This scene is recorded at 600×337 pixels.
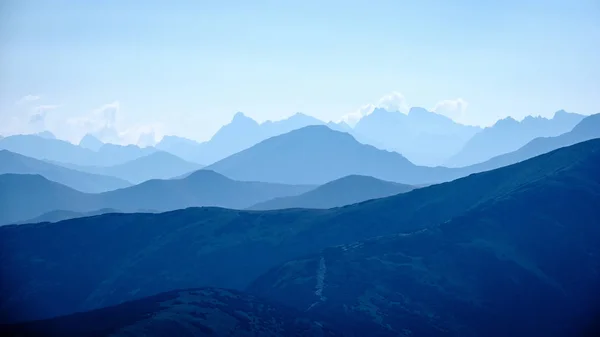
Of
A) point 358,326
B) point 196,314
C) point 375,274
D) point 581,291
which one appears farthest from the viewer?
point 375,274

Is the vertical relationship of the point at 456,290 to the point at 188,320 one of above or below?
below

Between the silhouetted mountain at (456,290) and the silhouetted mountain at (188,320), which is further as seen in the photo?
the silhouetted mountain at (456,290)

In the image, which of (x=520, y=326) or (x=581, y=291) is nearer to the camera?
(x=520, y=326)

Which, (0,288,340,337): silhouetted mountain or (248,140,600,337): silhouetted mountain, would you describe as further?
(248,140,600,337): silhouetted mountain

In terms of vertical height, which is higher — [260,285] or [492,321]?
[260,285]

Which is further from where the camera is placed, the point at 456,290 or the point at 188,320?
the point at 456,290

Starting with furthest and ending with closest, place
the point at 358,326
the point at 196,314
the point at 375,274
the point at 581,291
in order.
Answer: the point at 375,274 < the point at 581,291 < the point at 358,326 < the point at 196,314

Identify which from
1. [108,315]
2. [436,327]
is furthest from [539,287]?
[108,315]

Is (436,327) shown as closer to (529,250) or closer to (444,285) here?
(444,285)
